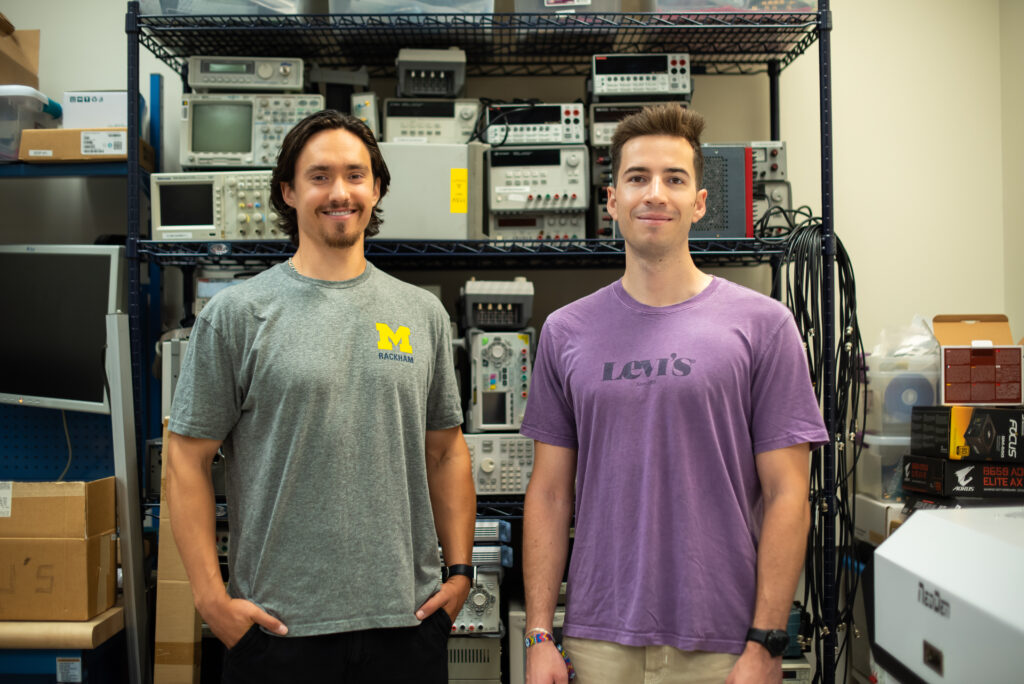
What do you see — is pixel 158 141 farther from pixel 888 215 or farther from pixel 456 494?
pixel 888 215

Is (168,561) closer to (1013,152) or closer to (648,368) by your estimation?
(648,368)

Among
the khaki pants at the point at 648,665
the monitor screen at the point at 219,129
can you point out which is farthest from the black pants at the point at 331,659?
the monitor screen at the point at 219,129

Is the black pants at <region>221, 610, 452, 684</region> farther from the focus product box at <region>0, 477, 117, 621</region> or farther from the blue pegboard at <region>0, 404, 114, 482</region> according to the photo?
the blue pegboard at <region>0, 404, 114, 482</region>

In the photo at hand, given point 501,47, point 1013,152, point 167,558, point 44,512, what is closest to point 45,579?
point 44,512

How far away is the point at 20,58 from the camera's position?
2.57m

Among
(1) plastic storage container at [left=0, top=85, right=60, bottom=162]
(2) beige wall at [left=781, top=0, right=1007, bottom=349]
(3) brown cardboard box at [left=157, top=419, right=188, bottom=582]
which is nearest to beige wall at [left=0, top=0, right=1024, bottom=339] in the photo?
(2) beige wall at [left=781, top=0, right=1007, bottom=349]

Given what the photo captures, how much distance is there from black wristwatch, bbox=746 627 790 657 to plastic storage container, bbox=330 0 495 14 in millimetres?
1970

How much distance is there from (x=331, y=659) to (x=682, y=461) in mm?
692

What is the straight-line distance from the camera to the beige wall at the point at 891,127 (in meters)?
2.82

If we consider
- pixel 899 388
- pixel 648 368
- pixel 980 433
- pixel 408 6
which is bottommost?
pixel 980 433

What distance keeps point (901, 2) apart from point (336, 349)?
281cm

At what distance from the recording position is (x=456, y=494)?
58.7 inches

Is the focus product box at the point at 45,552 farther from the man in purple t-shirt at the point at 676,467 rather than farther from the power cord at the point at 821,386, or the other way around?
the power cord at the point at 821,386

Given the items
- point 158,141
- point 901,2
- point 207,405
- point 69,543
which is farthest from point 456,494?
point 901,2
